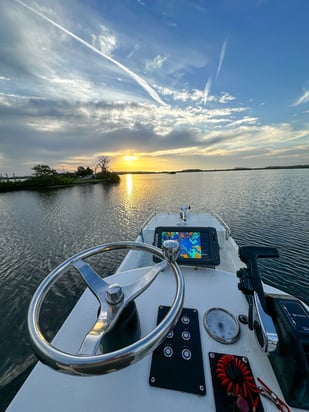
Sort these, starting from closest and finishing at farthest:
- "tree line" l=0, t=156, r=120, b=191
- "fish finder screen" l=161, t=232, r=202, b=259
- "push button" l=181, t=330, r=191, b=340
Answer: "push button" l=181, t=330, r=191, b=340 < "fish finder screen" l=161, t=232, r=202, b=259 < "tree line" l=0, t=156, r=120, b=191

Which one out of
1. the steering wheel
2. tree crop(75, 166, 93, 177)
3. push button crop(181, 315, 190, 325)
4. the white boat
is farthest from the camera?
tree crop(75, 166, 93, 177)

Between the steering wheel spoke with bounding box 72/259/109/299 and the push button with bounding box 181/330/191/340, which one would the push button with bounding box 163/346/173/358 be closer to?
the push button with bounding box 181/330/191/340

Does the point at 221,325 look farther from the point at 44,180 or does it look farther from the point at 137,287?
the point at 44,180

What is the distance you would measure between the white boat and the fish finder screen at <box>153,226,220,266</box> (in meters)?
0.60

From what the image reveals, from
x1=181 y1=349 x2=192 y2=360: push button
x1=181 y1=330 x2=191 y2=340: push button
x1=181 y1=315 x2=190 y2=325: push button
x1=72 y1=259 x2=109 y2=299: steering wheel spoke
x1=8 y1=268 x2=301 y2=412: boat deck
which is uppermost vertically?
x1=72 y1=259 x2=109 y2=299: steering wheel spoke

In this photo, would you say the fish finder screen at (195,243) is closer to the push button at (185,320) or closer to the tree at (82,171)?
the push button at (185,320)

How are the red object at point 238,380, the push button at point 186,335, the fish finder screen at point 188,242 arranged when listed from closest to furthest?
1. the red object at point 238,380
2. the push button at point 186,335
3. the fish finder screen at point 188,242

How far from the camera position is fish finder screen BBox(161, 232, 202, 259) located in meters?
2.03

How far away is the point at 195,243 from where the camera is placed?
216 centimetres

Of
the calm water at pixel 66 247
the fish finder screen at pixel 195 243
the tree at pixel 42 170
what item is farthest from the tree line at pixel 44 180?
the fish finder screen at pixel 195 243

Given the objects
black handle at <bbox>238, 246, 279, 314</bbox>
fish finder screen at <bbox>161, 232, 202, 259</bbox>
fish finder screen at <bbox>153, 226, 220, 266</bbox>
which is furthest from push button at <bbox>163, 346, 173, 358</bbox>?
fish finder screen at <bbox>161, 232, 202, 259</bbox>

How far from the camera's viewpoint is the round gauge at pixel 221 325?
3.65 ft

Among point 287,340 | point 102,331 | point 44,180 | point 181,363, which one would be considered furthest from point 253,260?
point 44,180

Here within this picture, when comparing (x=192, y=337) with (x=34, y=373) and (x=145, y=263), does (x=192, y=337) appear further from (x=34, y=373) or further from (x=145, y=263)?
(x=145, y=263)
